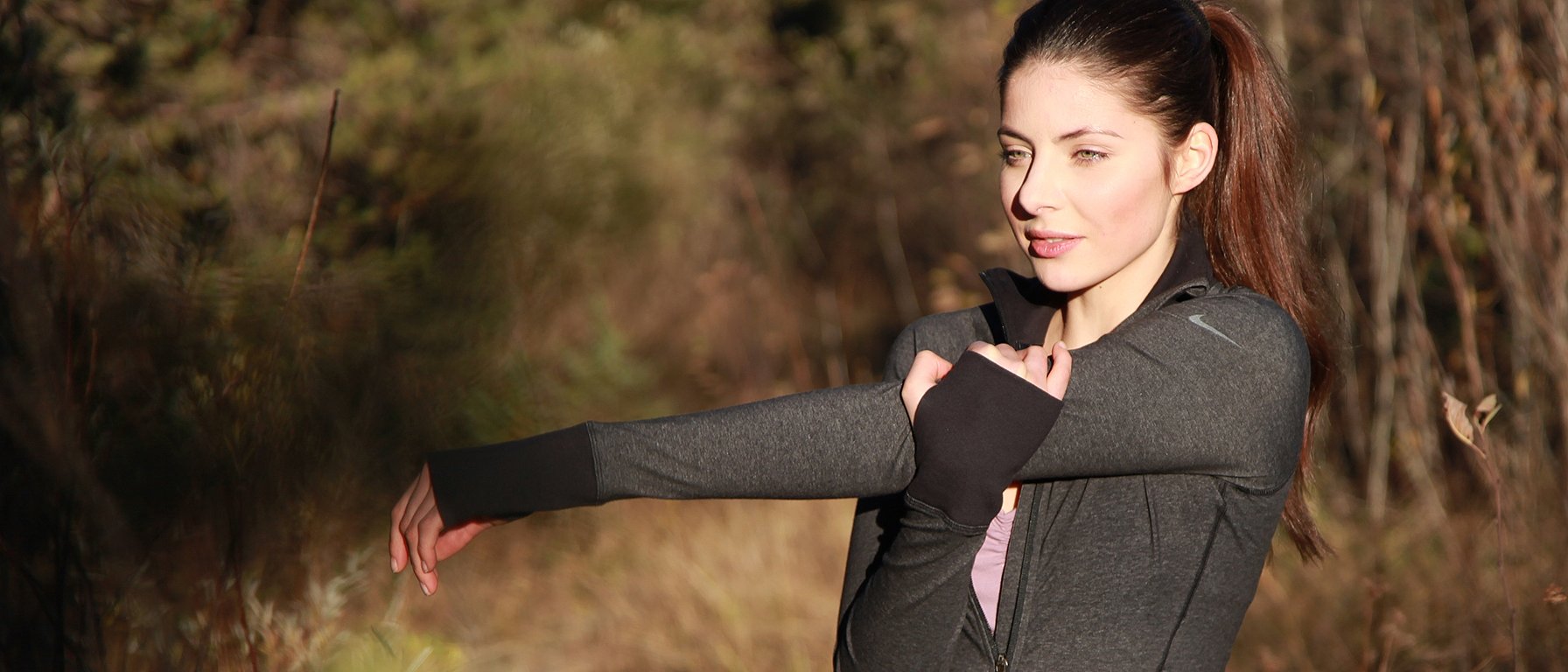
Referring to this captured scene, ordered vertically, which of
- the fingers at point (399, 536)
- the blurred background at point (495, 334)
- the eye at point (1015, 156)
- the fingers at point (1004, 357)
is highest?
the eye at point (1015, 156)

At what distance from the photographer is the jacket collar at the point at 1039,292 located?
166 cm

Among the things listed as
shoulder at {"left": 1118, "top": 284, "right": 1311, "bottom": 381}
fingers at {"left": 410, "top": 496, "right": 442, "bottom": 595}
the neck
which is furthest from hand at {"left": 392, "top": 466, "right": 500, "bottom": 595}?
the neck

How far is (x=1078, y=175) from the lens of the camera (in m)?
1.65

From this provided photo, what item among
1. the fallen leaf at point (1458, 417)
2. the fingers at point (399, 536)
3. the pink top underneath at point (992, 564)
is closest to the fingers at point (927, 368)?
the pink top underneath at point (992, 564)

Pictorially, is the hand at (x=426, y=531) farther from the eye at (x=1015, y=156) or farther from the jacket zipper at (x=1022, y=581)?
the eye at (x=1015, y=156)

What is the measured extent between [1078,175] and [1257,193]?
30 centimetres

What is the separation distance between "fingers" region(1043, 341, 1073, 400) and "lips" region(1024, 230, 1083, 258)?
383 mm

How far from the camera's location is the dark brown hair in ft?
5.50

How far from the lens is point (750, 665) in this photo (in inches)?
A: 164

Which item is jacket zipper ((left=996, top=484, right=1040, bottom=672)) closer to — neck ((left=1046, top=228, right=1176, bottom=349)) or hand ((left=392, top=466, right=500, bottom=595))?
neck ((left=1046, top=228, right=1176, bottom=349))

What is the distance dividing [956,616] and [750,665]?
9.12 ft

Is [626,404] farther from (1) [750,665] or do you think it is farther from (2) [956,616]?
(2) [956,616]

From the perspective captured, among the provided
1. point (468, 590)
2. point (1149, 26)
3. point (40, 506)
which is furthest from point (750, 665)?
point (1149, 26)

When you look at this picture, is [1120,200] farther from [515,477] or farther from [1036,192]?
[515,477]
